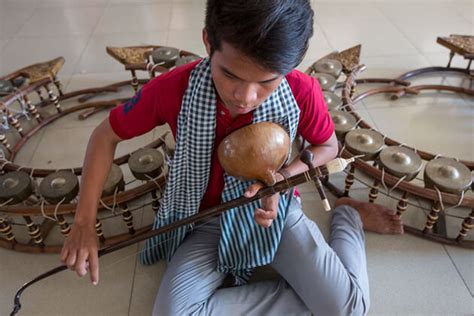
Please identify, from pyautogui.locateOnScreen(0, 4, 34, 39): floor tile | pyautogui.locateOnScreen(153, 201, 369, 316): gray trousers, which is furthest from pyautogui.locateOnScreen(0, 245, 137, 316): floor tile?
pyautogui.locateOnScreen(0, 4, 34, 39): floor tile

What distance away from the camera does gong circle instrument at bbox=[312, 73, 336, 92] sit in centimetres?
145

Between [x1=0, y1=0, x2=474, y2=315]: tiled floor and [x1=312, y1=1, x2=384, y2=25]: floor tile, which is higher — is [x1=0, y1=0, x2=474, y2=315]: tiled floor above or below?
below

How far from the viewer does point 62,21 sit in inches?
115

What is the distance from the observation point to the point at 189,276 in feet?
3.19

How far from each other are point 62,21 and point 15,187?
2.28 m

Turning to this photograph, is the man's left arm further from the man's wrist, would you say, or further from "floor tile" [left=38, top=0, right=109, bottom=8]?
"floor tile" [left=38, top=0, right=109, bottom=8]

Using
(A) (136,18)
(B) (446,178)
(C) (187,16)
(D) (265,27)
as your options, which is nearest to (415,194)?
(B) (446,178)

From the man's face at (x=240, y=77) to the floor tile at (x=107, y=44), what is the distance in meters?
1.63

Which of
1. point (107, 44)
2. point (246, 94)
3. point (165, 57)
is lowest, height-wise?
point (107, 44)

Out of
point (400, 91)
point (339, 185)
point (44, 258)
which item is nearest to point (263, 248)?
point (339, 185)

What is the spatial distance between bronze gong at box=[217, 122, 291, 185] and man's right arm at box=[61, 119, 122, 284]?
0.31 meters

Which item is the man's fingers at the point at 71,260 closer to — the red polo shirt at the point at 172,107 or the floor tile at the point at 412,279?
the red polo shirt at the point at 172,107

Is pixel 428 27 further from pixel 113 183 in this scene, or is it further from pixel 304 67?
pixel 113 183

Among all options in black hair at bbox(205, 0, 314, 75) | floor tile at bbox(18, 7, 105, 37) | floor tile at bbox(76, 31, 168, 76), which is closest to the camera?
black hair at bbox(205, 0, 314, 75)
